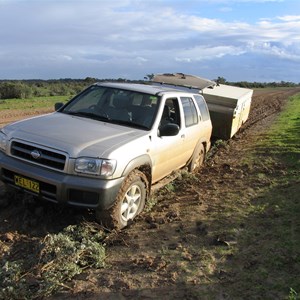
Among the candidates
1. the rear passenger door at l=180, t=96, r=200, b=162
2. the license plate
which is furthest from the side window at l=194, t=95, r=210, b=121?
the license plate

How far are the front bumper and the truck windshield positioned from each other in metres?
1.45

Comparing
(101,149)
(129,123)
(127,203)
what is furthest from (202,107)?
(101,149)

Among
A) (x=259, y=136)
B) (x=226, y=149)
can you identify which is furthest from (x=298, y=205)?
(x=259, y=136)

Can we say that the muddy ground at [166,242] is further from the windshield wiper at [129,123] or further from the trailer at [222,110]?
the trailer at [222,110]

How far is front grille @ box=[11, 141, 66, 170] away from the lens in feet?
16.8

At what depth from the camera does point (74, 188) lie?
16.3 ft

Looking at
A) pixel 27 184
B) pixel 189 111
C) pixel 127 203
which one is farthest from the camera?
pixel 189 111

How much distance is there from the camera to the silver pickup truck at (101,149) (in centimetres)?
503

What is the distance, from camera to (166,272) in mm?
4504

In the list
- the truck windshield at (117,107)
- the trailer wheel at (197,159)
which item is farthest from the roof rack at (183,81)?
the truck windshield at (117,107)

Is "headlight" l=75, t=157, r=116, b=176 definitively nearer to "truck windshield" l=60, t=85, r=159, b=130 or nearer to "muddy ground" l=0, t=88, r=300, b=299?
"muddy ground" l=0, t=88, r=300, b=299

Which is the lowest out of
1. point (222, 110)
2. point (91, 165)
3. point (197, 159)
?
point (197, 159)

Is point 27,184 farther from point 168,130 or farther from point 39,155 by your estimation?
point 168,130

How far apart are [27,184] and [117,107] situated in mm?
2014
